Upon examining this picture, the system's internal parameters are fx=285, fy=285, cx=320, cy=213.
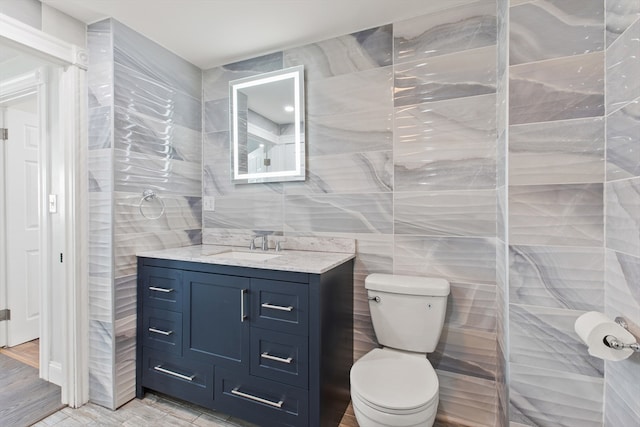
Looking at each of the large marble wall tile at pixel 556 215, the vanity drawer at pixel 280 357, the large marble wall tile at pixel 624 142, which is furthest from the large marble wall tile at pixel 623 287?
the vanity drawer at pixel 280 357

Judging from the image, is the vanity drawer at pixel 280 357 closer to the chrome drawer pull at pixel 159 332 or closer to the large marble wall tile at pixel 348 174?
the chrome drawer pull at pixel 159 332

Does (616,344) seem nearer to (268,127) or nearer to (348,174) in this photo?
(348,174)

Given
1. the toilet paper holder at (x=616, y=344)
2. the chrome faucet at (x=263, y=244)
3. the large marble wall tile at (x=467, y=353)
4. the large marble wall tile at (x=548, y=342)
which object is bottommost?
the large marble wall tile at (x=467, y=353)

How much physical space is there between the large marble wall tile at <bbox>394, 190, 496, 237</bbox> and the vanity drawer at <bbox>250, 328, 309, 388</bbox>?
871 millimetres

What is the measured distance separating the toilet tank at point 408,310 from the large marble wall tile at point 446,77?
1.06 metres

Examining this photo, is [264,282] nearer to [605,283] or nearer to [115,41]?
[605,283]

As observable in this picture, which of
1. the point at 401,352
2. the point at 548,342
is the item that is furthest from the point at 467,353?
the point at 548,342

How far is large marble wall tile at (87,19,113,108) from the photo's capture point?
1692mm

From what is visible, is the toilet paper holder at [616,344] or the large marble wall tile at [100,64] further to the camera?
the large marble wall tile at [100,64]

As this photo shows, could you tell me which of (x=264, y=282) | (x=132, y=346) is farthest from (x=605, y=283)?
(x=132, y=346)

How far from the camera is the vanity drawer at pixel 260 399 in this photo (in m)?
1.38

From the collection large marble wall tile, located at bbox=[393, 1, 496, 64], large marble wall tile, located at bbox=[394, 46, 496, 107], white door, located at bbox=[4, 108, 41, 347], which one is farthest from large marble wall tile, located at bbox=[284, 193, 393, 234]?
white door, located at bbox=[4, 108, 41, 347]

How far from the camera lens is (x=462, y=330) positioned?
1.60 m

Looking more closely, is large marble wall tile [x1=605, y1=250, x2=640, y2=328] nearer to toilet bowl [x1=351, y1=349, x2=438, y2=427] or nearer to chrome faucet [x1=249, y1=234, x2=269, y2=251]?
toilet bowl [x1=351, y1=349, x2=438, y2=427]
